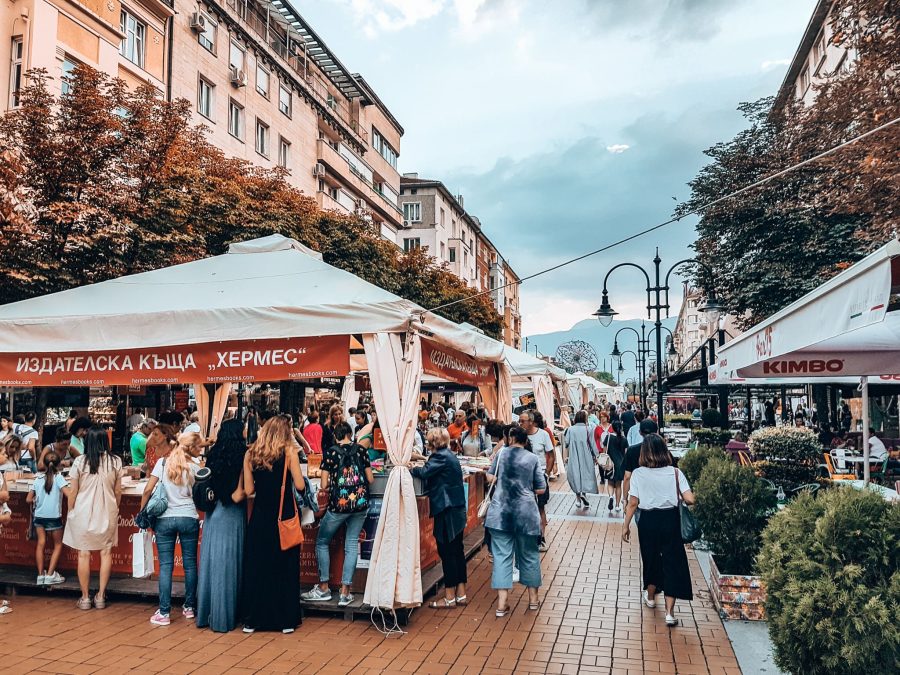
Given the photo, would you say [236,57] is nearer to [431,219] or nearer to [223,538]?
[431,219]

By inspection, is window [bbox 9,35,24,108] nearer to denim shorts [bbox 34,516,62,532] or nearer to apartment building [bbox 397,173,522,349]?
denim shorts [bbox 34,516,62,532]

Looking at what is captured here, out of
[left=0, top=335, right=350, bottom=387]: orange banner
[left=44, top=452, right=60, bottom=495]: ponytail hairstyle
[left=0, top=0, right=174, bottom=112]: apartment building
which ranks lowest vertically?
[left=44, top=452, right=60, bottom=495]: ponytail hairstyle

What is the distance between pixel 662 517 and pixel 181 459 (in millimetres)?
4706

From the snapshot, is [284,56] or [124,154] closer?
[124,154]

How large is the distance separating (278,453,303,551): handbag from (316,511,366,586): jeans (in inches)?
20.6

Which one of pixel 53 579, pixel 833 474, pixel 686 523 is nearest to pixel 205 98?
pixel 53 579

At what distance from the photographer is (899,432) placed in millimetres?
27125

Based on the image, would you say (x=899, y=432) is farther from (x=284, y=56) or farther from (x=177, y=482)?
(x=284, y=56)

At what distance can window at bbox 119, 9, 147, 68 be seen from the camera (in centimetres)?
2422

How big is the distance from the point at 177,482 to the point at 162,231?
Result: 10735 mm

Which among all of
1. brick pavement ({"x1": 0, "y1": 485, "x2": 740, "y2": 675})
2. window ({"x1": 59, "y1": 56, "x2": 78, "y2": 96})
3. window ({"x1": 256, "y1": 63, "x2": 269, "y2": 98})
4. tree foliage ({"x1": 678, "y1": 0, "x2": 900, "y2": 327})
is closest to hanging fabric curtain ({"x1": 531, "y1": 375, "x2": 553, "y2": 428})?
tree foliage ({"x1": 678, "y1": 0, "x2": 900, "y2": 327})

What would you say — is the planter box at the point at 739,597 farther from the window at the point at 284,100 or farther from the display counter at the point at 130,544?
the window at the point at 284,100

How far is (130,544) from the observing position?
7727mm

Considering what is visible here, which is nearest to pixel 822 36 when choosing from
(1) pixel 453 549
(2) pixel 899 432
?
(2) pixel 899 432
